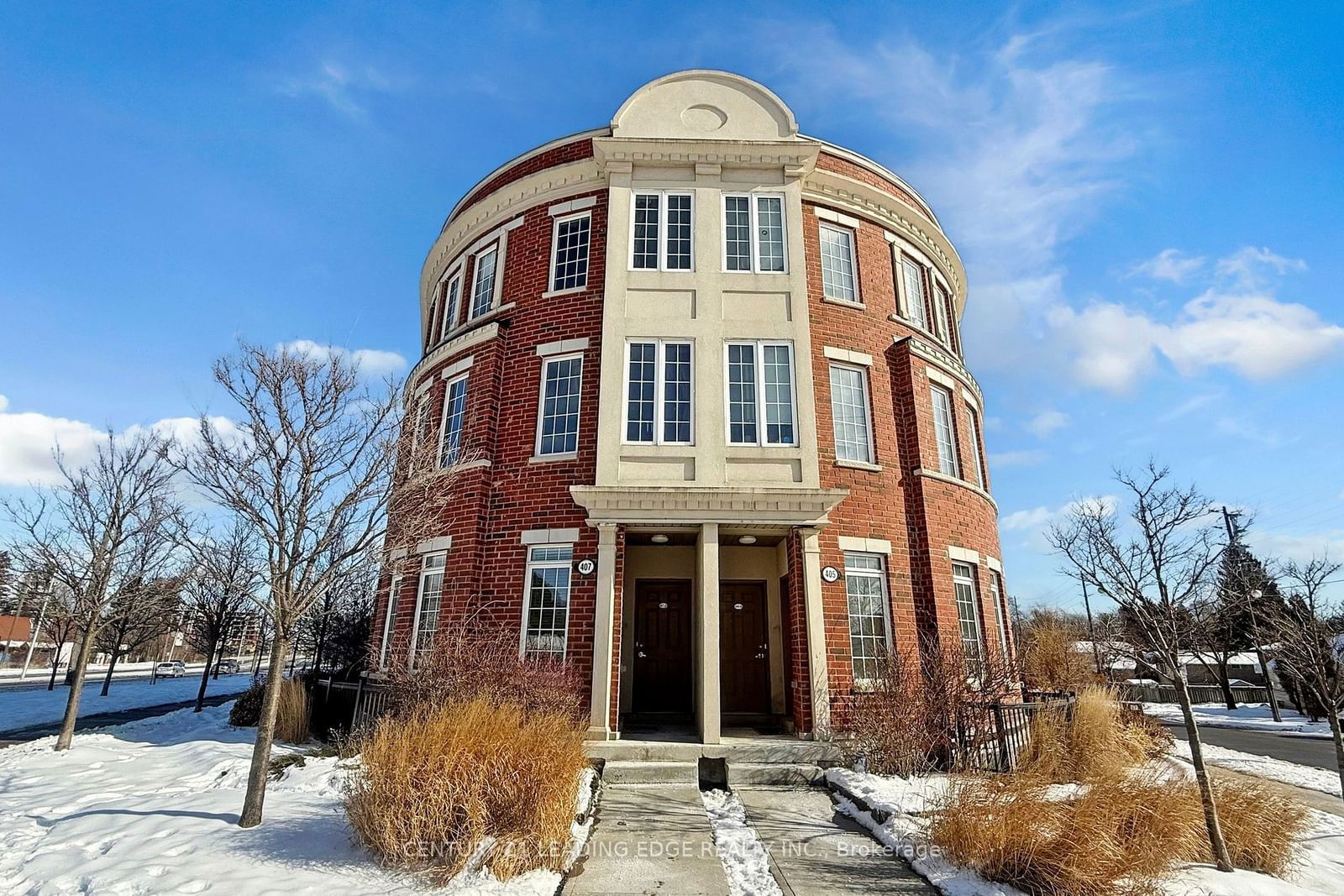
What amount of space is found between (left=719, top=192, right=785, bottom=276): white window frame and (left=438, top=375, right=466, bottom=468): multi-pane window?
246 inches

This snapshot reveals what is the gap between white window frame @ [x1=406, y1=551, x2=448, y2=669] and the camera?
11.6 metres

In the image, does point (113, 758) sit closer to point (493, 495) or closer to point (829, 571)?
point (493, 495)

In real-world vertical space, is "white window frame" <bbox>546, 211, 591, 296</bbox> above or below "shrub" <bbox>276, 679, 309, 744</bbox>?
above

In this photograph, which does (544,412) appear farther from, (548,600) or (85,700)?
(85,700)

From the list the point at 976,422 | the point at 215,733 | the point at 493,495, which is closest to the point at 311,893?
the point at 493,495

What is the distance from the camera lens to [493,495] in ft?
39.1

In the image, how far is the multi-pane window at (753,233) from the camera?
12.4 metres

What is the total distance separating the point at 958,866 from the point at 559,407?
936 centimetres

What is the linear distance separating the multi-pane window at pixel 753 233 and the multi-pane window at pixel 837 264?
1331mm

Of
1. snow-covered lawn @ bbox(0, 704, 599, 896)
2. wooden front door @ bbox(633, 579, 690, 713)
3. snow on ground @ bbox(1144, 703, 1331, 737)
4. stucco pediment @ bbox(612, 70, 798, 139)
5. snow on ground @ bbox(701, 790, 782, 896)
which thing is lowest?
snow on ground @ bbox(1144, 703, 1331, 737)

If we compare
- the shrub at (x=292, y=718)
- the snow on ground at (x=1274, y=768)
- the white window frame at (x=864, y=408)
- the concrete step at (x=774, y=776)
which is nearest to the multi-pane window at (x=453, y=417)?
the shrub at (x=292, y=718)

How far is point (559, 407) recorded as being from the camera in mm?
12133

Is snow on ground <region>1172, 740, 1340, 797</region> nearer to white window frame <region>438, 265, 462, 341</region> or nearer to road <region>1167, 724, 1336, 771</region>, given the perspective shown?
road <region>1167, 724, 1336, 771</region>

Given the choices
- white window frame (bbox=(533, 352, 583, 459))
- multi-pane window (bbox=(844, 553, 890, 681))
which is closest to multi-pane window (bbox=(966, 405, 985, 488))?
multi-pane window (bbox=(844, 553, 890, 681))
